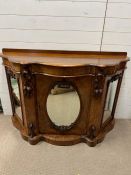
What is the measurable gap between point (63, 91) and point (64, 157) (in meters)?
0.56

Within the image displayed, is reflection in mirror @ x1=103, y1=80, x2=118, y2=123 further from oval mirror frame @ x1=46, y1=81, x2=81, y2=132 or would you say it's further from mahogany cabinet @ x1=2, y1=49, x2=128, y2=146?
oval mirror frame @ x1=46, y1=81, x2=81, y2=132

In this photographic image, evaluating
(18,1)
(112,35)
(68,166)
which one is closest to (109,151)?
(68,166)

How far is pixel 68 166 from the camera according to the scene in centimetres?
148

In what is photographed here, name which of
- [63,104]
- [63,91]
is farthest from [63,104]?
[63,91]

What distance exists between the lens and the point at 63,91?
57.9 inches

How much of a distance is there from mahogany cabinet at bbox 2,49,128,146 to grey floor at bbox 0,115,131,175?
72mm

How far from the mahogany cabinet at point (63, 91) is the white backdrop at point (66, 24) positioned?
0.08 metres

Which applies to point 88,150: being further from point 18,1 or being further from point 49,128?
point 18,1

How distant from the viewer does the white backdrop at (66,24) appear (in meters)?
1.42

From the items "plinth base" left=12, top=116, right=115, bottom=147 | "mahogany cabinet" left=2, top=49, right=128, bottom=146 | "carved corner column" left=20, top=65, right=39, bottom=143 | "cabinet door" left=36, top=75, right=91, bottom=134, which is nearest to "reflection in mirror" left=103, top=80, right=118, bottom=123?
"mahogany cabinet" left=2, top=49, right=128, bottom=146

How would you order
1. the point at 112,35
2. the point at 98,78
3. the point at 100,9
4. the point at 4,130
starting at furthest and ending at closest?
1. the point at 4,130
2. the point at 112,35
3. the point at 100,9
4. the point at 98,78

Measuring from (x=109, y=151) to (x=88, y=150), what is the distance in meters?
0.18

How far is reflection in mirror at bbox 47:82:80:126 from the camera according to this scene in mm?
1451

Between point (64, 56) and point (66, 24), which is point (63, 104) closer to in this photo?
point (64, 56)
